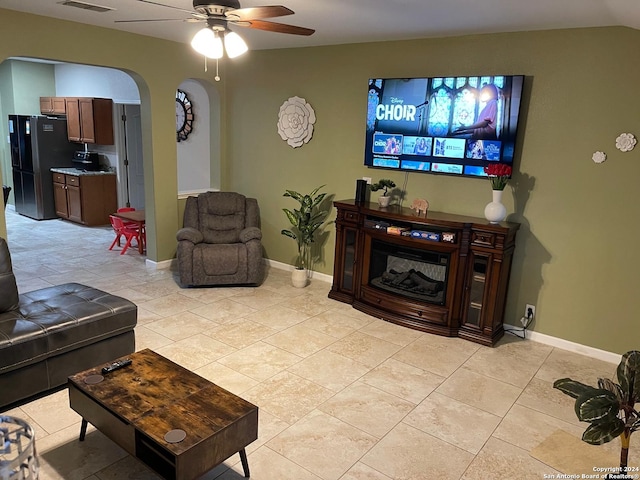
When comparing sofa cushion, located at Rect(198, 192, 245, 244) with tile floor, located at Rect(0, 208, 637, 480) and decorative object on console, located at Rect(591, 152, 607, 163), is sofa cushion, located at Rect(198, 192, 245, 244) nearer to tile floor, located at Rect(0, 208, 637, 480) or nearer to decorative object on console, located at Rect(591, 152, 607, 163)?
tile floor, located at Rect(0, 208, 637, 480)

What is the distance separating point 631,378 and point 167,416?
6.01 ft

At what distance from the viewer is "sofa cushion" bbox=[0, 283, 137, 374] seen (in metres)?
2.75

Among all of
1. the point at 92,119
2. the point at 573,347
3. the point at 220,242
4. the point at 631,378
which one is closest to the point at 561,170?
the point at 573,347

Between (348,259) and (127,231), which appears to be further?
(127,231)

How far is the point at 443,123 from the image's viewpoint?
14.2ft

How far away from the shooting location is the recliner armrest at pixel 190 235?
5.04m

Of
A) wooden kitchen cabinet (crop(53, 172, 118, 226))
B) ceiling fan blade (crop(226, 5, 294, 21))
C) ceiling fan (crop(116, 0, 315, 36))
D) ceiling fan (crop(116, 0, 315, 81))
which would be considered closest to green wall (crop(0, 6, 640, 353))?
ceiling fan (crop(116, 0, 315, 81))

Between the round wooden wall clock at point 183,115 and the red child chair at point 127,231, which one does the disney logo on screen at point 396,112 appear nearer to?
the round wooden wall clock at point 183,115

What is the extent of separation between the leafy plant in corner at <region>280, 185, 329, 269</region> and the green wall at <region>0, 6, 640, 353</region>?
0.19 m

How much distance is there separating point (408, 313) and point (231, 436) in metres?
2.56

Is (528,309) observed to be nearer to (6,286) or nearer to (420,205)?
(420,205)

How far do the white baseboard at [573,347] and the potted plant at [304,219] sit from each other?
217cm

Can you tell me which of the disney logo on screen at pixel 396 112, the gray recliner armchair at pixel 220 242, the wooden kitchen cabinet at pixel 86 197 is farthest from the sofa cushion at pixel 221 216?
the wooden kitchen cabinet at pixel 86 197

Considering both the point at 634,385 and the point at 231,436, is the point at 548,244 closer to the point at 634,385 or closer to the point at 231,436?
the point at 634,385
